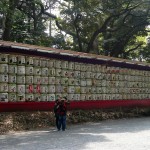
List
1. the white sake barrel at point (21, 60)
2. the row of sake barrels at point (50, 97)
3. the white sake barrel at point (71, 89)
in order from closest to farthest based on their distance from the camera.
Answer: the row of sake barrels at point (50, 97) < the white sake barrel at point (21, 60) < the white sake barrel at point (71, 89)

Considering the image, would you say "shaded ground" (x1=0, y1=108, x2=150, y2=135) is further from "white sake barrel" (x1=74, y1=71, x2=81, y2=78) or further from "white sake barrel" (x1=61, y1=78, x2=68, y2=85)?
"white sake barrel" (x1=74, y1=71, x2=81, y2=78)

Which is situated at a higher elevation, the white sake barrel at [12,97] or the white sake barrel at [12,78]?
the white sake barrel at [12,78]

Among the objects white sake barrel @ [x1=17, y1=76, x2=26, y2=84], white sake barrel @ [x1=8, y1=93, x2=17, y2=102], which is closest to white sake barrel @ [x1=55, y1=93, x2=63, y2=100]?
white sake barrel @ [x1=17, y1=76, x2=26, y2=84]

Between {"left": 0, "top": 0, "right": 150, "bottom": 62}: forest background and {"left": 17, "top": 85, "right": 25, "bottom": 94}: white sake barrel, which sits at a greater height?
{"left": 0, "top": 0, "right": 150, "bottom": 62}: forest background

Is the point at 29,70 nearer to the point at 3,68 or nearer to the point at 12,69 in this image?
the point at 12,69

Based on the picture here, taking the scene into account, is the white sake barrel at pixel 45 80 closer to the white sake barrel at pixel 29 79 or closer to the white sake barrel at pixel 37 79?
the white sake barrel at pixel 37 79

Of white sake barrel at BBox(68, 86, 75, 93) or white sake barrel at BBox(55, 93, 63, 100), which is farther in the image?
white sake barrel at BBox(68, 86, 75, 93)

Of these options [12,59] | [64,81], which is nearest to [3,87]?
[12,59]

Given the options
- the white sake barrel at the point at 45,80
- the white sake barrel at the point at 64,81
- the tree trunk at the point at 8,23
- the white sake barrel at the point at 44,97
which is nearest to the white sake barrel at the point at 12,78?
the white sake barrel at the point at 45,80

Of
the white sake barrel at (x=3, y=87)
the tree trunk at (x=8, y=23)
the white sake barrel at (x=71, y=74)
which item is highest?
the tree trunk at (x=8, y=23)

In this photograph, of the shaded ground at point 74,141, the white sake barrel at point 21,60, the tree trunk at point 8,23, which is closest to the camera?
the shaded ground at point 74,141

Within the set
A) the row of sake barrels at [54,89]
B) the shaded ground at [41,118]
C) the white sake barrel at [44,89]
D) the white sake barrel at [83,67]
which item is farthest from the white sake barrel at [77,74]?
the white sake barrel at [44,89]

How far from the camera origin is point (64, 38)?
3011 centimetres

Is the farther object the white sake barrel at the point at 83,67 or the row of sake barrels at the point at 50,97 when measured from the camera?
the white sake barrel at the point at 83,67
